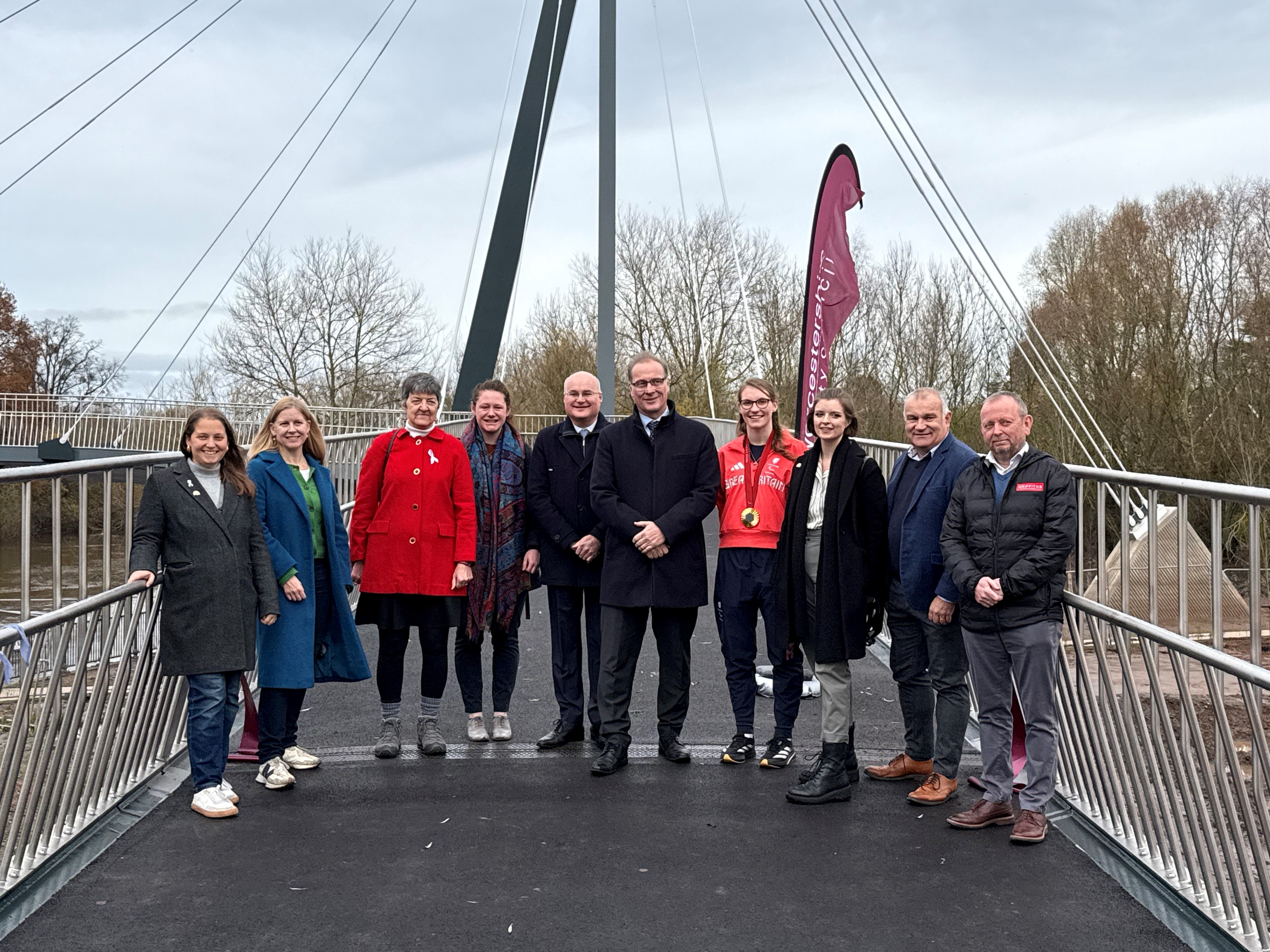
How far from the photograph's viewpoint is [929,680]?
486cm

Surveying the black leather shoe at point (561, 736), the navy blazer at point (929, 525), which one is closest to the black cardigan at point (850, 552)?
the navy blazer at point (929, 525)

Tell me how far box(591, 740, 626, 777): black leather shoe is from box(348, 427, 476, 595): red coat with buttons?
0.95 meters

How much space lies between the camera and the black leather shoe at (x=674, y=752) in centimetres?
506

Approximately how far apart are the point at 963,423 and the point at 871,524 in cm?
2294

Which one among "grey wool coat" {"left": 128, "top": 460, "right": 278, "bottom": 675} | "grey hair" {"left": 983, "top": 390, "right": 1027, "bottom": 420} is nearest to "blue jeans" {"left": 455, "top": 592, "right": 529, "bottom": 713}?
"grey wool coat" {"left": 128, "top": 460, "right": 278, "bottom": 675}

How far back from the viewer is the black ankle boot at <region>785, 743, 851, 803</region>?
4.51 meters

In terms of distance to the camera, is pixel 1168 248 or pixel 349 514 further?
pixel 1168 248

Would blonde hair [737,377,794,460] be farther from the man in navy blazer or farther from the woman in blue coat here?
the woman in blue coat

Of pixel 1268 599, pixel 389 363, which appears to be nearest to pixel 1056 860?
pixel 1268 599

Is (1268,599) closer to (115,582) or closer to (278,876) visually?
(278,876)

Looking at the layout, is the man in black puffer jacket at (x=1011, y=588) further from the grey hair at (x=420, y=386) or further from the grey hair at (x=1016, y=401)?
the grey hair at (x=420, y=386)

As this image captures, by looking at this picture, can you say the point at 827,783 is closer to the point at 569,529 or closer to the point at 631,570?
the point at 631,570

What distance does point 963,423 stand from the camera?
2669 cm

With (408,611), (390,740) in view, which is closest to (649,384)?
(408,611)
